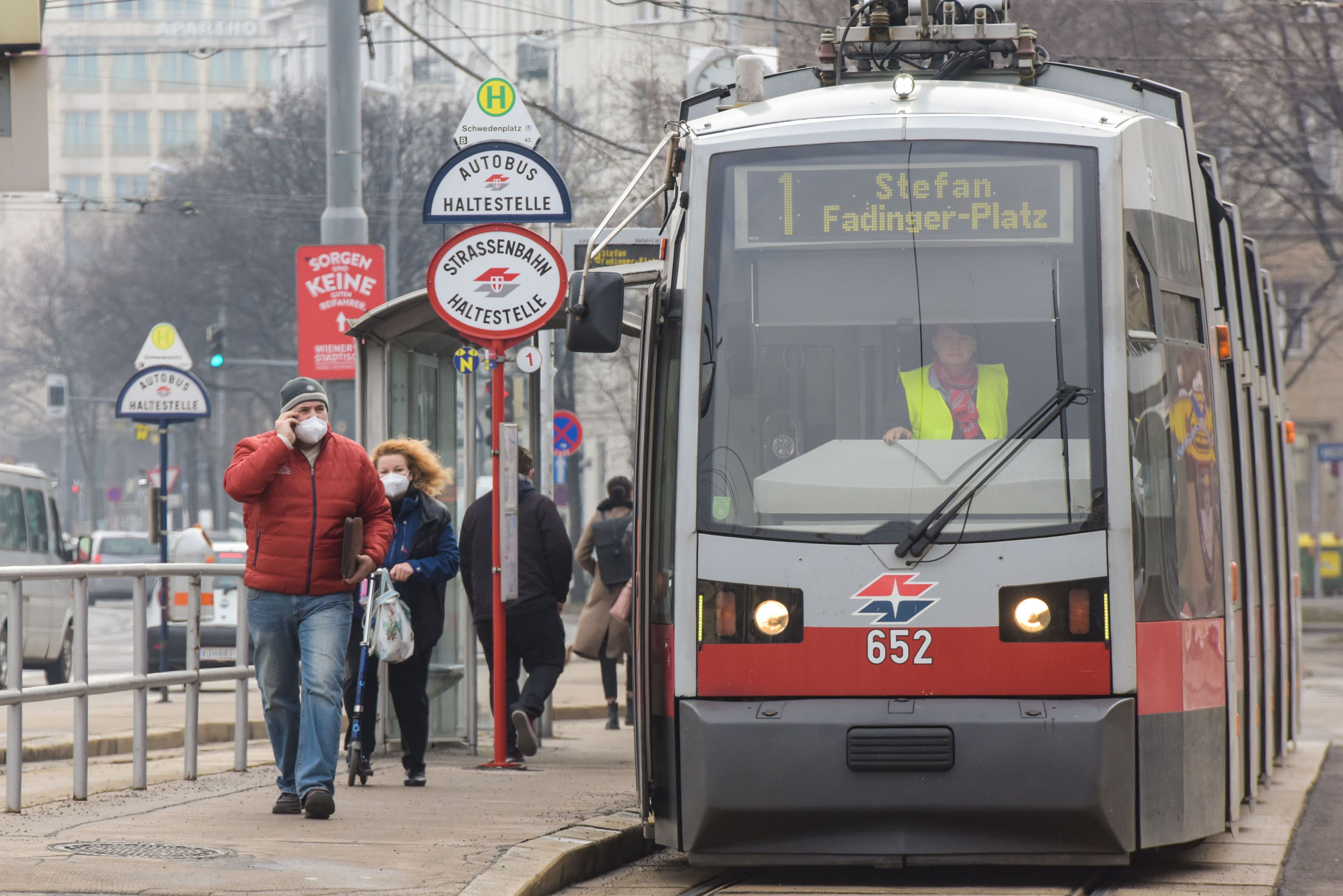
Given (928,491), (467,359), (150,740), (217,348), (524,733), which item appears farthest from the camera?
(217,348)

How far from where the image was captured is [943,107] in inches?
295

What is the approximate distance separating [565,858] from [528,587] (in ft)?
13.4

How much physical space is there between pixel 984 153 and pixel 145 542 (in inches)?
1582

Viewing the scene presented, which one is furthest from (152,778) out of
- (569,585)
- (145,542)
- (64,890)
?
(145,542)

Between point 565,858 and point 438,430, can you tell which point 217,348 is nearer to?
point 438,430

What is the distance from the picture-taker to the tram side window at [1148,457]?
6.98 metres

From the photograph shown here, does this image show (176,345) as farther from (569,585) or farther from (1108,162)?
(1108,162)

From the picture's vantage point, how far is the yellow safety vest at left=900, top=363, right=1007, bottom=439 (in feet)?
23.2

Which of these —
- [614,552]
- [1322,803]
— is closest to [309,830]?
[1322,803]

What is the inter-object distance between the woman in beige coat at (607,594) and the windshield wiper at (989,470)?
7140 mm

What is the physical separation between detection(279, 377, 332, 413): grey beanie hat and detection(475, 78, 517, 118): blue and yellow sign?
4489 millimetres

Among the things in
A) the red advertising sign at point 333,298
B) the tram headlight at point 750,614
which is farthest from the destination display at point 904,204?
the red advertising sign at point 333,298

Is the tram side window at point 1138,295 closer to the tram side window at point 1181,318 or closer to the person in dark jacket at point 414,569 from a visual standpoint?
the tram side window at point 1181,318

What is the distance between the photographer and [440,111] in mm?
52719
